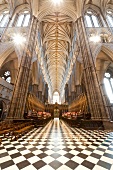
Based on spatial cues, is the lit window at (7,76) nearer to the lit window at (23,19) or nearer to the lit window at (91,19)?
the lit window at (23,19)

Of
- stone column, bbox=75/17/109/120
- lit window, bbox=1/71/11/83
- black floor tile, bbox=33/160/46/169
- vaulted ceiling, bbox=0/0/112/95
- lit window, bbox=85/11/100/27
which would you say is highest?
vaulted ceiling, bbox=0/0/112/95

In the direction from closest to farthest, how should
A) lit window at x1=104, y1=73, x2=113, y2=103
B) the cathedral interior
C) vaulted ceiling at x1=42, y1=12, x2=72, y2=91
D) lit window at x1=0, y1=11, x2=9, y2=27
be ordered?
the cathedral interior → lit window at x1=0, y1=11, x2=9, y2=27 → lit window at x1=104, y1=73, x2=113, y2=103 → vaulted ceiling at x1=42, y1=12, x2=72, y2=91

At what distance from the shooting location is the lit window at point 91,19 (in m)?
15.6

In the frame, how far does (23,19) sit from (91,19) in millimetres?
11141

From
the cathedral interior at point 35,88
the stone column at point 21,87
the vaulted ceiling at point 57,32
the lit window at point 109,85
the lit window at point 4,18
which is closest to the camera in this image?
the cathedral interior at point 35,88

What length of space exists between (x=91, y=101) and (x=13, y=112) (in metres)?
7.50

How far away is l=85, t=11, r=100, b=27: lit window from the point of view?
51.1 feet

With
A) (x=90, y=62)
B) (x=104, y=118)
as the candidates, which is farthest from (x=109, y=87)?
(x=104, y=118)

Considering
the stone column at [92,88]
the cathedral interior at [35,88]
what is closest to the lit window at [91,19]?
the cathedral interior at [35,88]

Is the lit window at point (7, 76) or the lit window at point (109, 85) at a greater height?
the lit window at point (7, 76)

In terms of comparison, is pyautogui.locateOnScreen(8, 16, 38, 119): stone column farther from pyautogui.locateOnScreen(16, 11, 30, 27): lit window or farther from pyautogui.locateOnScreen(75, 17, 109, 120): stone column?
pyautogui.locateOnScreen(75, 17, 109, 120): stone column

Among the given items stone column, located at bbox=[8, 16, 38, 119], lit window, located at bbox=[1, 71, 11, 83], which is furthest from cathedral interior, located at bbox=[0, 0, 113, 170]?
lit window, located at bbox=[1, 71, 11, 83]

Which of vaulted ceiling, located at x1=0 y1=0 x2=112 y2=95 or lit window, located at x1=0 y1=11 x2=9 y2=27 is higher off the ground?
vaulted ceiling, located at x1=0 y1=0 x2=112 y2=95

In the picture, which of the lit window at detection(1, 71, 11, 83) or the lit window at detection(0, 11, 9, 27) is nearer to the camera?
the lit window at detection(0, 11, 9, 27)
